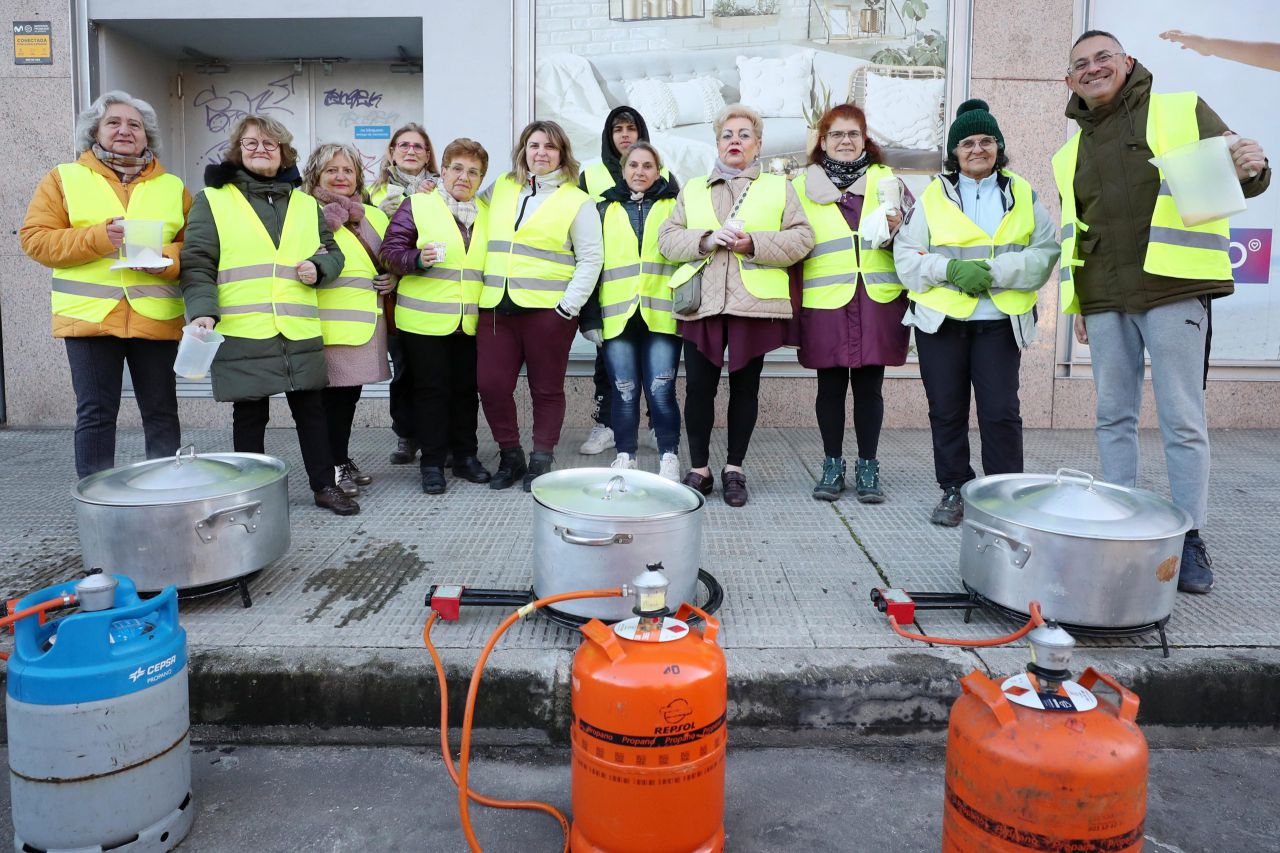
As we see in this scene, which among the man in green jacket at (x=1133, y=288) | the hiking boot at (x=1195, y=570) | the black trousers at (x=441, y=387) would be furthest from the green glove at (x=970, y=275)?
the black trousers at (x=441, y=387)

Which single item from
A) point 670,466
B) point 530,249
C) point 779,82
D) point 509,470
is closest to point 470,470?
point 509,470

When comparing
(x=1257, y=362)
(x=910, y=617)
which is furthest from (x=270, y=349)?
(x=1257, y=362)

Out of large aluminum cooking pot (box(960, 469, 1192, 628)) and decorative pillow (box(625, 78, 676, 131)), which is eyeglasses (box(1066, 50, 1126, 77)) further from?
decorative pillow (box(625, 78, 676, 131))

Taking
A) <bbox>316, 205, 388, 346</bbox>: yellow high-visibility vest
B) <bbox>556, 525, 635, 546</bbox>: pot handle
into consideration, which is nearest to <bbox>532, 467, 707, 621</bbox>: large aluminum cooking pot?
<bbox>556, 525, 635, 546</bbox>: pot handle

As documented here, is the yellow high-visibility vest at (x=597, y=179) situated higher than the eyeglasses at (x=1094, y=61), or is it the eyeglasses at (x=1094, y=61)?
the eyeglasses at (x=1094, y=61)

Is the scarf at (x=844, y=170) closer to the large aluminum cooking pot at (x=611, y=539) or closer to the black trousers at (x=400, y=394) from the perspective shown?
the large aluminum cooking pot at (x=611, y=539)

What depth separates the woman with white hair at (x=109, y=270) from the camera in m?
3.71

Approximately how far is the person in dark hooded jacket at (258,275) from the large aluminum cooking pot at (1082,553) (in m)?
2.84

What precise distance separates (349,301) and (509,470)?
1.18 meters

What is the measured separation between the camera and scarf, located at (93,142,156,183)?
380cm

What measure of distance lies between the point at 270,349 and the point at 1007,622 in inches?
125

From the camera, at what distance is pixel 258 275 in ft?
12.7

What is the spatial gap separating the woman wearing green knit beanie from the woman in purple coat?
0.61ft

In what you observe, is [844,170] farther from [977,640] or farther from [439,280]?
[977,640]
